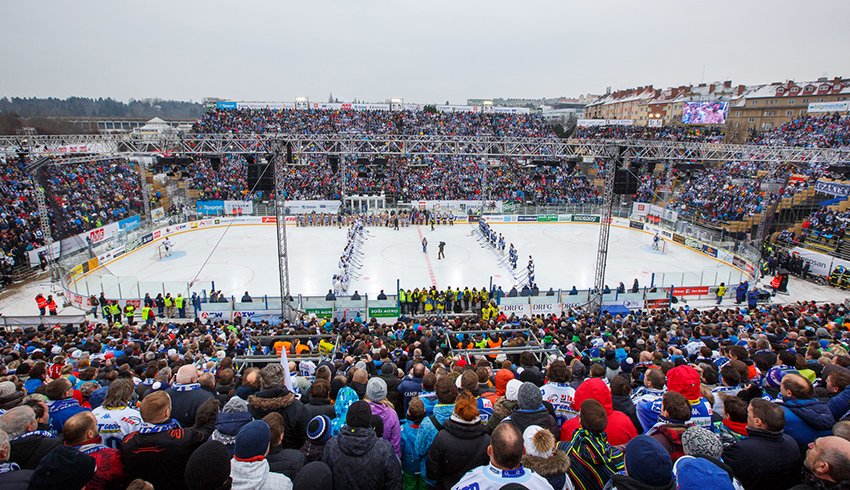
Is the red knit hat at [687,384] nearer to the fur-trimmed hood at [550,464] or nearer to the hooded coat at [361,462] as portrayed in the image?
the fur-trimmed hood at [550,464]

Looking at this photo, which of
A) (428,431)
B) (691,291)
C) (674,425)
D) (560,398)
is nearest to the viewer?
(674,425)

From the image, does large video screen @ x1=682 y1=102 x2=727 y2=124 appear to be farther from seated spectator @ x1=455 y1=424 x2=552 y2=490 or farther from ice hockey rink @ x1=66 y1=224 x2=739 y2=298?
seated spectator @ x1=455 y1=424 x2=552 y2=490

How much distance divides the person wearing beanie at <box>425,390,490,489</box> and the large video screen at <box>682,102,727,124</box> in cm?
6059

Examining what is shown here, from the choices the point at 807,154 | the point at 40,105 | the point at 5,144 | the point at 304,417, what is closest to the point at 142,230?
the point at 5,144

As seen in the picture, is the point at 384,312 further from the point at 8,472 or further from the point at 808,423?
the point at 8,472

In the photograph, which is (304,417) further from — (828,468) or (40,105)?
(40,105)

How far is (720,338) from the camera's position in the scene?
1026cm

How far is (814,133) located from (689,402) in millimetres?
53274

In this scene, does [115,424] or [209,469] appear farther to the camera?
[115,424]

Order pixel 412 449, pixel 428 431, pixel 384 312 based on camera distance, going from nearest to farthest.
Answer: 1. pixel 428 431
2. pixel 412 449
3. pixel 384 312

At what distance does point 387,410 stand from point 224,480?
156 cm

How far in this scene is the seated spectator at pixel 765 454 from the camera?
340cm

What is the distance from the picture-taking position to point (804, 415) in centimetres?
396

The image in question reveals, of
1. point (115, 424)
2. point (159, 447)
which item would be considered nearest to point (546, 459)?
point (159, 447)
